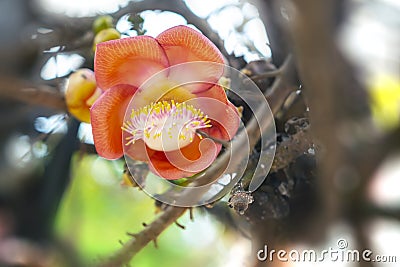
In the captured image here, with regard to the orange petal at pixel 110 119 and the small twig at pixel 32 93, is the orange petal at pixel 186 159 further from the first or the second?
the small twig at pixel 32 93

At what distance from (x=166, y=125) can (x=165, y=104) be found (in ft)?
0.05

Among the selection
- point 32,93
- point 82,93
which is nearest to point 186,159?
point 82,93

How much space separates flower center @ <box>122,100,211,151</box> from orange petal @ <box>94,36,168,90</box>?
0.09 ft

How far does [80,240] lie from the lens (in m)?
1.12

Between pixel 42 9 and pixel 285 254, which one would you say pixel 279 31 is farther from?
pixel 42 9

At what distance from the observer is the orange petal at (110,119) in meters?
→ 0.49

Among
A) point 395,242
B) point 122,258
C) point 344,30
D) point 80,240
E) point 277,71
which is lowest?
point 80,240

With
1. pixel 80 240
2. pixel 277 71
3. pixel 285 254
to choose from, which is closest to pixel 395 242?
pixel 285 254

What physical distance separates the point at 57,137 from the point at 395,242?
1.43 feet

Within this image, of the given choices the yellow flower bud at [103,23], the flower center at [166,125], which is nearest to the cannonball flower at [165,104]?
the flower center at [166,125]

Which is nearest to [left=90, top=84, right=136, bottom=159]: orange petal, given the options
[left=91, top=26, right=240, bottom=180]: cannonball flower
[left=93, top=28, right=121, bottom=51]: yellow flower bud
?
[left=91, top=26, right=240, bottom=180]: cannonball flower

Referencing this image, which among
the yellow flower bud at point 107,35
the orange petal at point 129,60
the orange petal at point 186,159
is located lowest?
the orange petal at point 186,159

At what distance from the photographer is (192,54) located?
0.48 meters

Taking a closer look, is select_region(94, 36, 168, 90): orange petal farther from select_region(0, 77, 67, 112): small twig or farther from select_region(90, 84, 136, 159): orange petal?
select_region(0, 77, 67, 112): small twig
